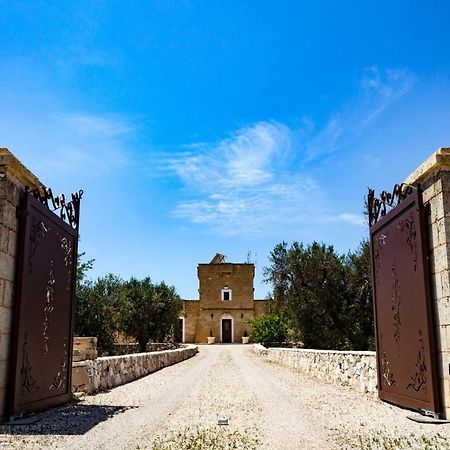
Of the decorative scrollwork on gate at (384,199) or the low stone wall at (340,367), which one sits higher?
the decorative scrollwork on gate at (384,199)

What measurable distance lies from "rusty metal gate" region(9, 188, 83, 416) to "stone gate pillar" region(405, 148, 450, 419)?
18.3 ft

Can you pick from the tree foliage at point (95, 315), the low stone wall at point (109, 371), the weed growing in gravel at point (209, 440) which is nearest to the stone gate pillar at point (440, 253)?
the weed growing in gravel at point (209, 440)

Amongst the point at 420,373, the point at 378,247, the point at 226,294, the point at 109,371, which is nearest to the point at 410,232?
the point at 378,247

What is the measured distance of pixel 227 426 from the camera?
19.6 feet

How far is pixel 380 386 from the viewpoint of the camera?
324 inches

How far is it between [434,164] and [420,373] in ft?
9.45

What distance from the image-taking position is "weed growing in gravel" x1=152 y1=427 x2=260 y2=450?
4.83 meters

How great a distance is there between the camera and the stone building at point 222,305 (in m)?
46.2

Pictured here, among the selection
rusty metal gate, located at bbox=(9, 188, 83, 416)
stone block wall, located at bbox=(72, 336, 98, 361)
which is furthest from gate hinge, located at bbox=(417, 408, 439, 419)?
stone block wall, located at bbox=(72, 336, 98, 361)

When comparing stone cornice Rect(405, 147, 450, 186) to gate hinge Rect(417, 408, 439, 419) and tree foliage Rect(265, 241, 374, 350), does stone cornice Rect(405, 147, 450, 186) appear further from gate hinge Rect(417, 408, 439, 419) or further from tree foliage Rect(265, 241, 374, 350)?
tree foliage Rect(265, 241, 374, 350)

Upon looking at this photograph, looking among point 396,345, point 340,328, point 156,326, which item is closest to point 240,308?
point 156,326

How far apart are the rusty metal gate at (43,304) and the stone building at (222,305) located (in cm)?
3797

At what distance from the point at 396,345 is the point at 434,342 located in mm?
1249

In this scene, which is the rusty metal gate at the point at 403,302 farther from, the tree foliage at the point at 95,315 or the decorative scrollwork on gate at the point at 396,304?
the tree foliage at the point at 95,315
